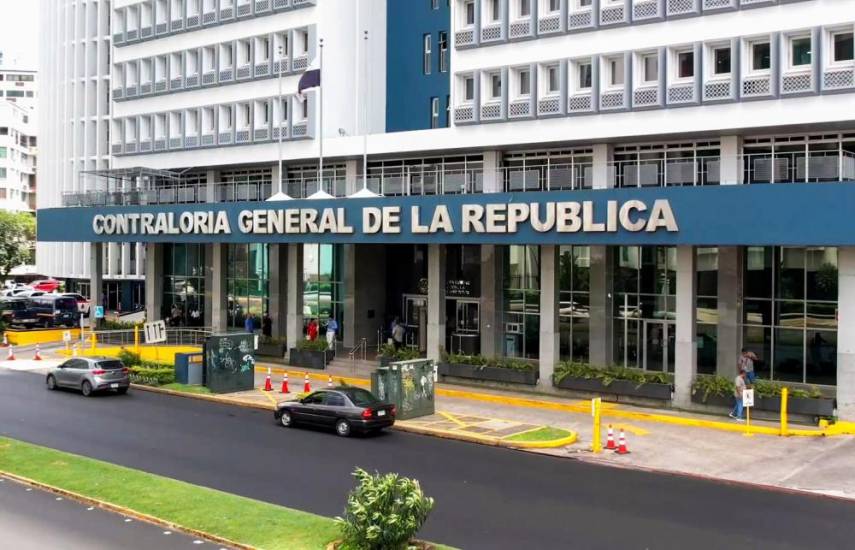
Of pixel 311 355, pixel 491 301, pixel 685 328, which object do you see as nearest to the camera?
pixel 685 328

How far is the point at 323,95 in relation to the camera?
4094 centimetres

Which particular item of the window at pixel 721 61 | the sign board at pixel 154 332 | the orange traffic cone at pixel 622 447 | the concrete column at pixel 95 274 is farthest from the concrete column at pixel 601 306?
the concrete column at pixel 95 274

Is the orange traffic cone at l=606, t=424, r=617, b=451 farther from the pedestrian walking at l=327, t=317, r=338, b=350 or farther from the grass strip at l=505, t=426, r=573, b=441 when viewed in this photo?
the pedestrian walking at l=327, t=317, r=338, b=350

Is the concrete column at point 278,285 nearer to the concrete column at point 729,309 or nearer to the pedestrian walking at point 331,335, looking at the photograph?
the pedestrian walking at point 331,335

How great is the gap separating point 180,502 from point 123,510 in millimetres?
987

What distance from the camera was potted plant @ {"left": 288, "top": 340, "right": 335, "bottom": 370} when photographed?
38031mm

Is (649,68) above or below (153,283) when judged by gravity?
above

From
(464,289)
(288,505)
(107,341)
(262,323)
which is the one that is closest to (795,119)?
(464,289)

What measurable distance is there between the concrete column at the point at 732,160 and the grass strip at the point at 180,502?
21293mm

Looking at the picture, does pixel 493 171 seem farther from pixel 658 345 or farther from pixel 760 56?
pixel 760 56

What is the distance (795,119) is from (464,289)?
53.9 ft

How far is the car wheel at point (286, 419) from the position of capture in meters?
24.8

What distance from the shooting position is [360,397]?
24.0m

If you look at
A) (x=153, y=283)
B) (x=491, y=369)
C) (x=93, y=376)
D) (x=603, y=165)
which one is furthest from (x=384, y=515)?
(x=153, y=283)
